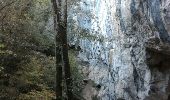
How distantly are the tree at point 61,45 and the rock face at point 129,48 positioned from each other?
102cm

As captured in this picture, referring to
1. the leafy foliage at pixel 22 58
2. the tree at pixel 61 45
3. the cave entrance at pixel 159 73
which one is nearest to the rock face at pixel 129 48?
the cave entrance at pixel 159 73

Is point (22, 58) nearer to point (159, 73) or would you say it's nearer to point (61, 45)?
point (61, 45)

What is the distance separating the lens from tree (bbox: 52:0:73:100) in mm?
14836

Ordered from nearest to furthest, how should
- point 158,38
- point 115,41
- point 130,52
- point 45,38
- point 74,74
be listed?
point 158,38
point 130,52
point 115,41
point 74,74
point 45,38

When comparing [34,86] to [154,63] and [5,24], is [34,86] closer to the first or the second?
[5,24]

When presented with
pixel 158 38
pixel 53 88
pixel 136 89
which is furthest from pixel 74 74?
pixel 158 38

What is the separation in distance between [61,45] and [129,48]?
9.76 feet

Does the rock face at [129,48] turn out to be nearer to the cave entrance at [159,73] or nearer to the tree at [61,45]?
the cave entrance at [159,73]

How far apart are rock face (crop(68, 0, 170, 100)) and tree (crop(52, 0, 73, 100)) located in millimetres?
1025

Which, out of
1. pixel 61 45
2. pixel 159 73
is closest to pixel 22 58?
pixel 61 45

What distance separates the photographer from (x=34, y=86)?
16422 mm

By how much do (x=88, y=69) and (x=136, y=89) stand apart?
5152 millimetres

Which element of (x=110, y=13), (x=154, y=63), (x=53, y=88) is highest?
(x=110, y=13)

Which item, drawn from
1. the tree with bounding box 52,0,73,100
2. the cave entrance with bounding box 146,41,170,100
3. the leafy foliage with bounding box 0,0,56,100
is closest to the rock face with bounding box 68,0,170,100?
the cave entrance with bounding box 146,41,170,100
